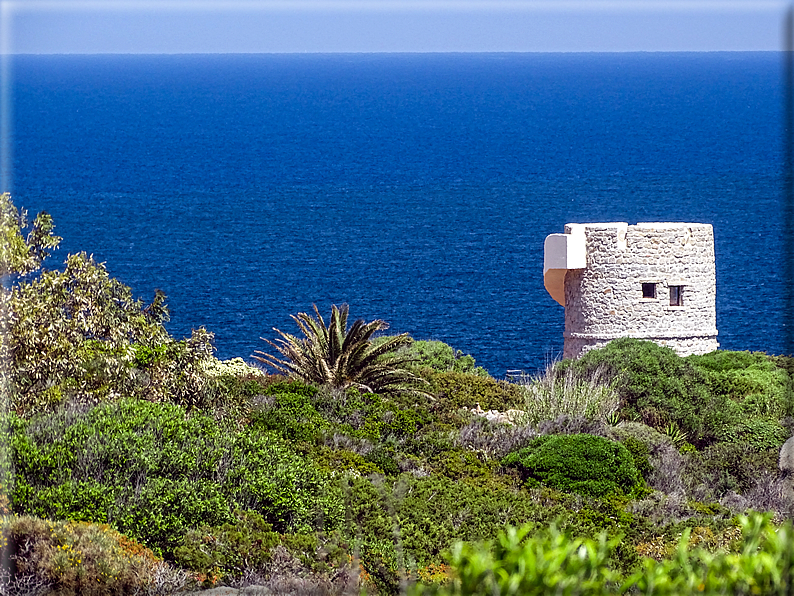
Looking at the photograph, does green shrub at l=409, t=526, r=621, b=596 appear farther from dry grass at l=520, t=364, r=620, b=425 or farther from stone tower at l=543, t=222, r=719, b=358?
stone tower at l=543, t=222, r=719, b=358

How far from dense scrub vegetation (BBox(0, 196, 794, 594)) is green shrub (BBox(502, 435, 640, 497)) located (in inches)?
1.0

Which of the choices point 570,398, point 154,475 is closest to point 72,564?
point 154,475

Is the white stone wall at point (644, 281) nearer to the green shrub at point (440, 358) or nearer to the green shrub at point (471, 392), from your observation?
the green shrub at point (440, 358)

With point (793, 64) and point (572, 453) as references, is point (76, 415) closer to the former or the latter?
point (572, 453)

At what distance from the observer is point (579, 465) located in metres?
13.1

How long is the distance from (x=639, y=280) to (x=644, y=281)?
0.10m

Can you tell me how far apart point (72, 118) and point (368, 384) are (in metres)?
157

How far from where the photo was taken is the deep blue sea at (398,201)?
55.2 metres

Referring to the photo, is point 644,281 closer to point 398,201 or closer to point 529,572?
point 529,572

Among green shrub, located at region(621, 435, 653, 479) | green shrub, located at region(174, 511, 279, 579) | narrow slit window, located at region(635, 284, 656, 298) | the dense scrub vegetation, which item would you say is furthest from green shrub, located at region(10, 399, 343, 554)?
narrow slit window, located at region(635, 284, 656, 298)

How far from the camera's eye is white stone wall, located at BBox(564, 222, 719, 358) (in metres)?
22.3

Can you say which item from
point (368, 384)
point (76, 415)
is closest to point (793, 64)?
point (76, 415)

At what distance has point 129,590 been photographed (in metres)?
7.95

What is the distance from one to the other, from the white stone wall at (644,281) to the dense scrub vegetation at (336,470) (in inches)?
197
